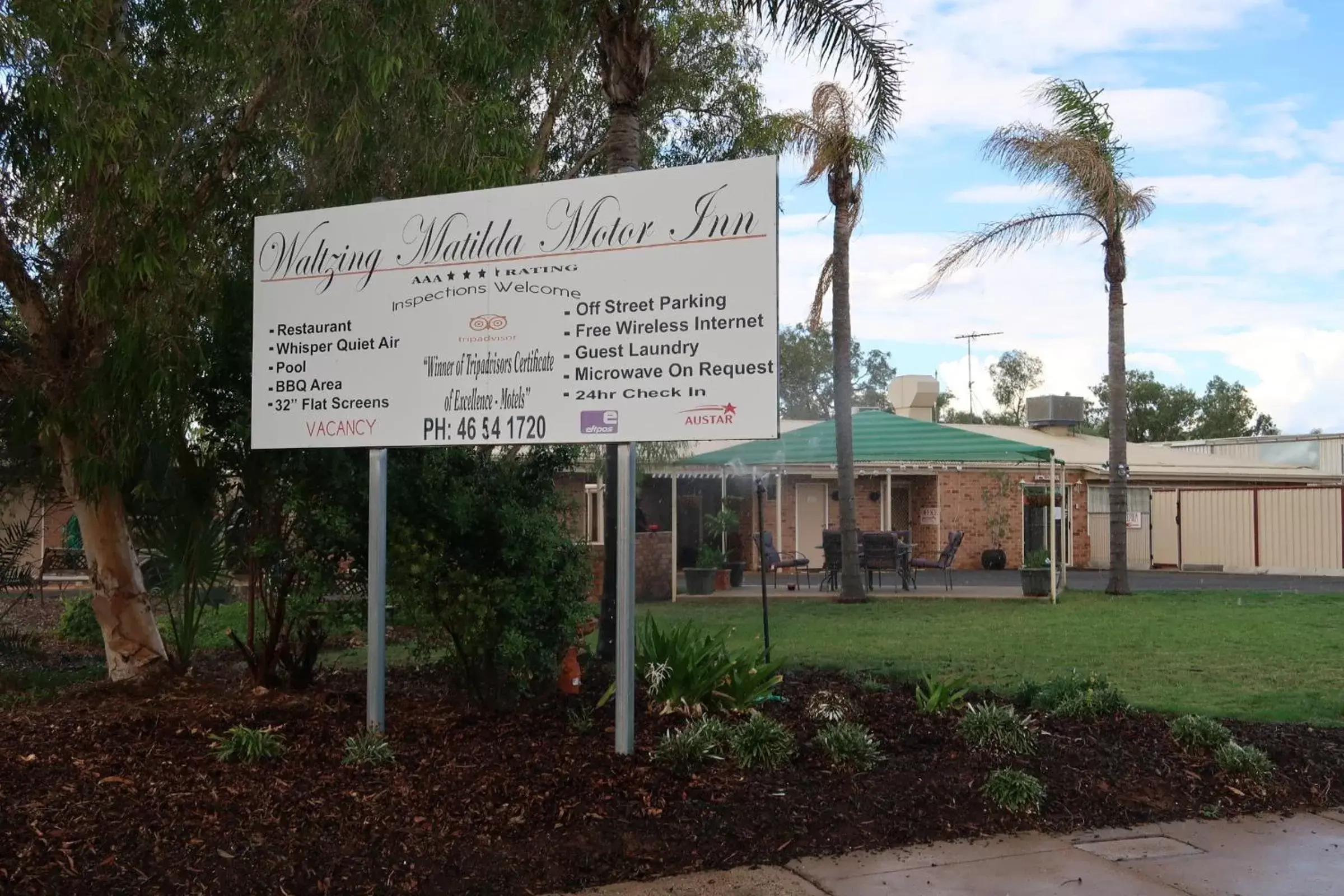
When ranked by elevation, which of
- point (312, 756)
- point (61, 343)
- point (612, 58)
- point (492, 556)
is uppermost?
point (612, 58)

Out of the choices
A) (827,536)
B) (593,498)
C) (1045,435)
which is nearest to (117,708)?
(827,536)

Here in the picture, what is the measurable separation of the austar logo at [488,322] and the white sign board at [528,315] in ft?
0.03

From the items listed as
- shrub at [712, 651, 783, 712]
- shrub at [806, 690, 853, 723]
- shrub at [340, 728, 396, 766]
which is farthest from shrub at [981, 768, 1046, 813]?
shrub at [340, 728, 396, 766]

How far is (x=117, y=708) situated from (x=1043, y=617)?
11994 millimetres

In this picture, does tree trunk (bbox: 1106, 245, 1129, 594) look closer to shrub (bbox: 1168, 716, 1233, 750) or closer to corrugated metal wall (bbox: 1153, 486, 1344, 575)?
corrugated metal wall (bbox: 1153, 486, 1344, 575)

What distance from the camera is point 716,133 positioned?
15164 mm

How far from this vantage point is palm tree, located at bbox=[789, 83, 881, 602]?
706 inches

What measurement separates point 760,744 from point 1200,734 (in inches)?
103

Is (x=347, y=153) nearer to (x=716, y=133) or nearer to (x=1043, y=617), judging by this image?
(x=716, y=133)

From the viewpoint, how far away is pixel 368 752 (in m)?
6.44

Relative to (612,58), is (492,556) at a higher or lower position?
lower

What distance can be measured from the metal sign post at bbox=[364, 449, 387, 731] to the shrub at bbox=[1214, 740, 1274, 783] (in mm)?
→ 4594

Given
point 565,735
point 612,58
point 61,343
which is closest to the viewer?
point 565,735

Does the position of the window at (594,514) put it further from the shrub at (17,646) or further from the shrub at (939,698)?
the shrub at (939,698)
